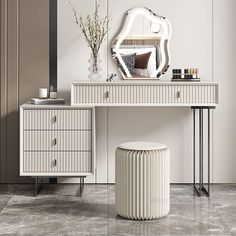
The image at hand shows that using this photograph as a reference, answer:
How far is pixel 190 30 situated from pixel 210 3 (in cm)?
27

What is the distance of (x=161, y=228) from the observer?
2.98 metres

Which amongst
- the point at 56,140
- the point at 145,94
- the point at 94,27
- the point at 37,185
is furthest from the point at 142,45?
the point at 37,185

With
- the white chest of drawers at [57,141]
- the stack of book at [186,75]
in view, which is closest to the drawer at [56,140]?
the white chest of drawers at [57,141]

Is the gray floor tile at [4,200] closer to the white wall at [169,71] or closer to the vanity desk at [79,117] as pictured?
the vanity desk at [79,117]

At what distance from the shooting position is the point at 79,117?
367 cm

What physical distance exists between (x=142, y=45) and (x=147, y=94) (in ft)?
1.88

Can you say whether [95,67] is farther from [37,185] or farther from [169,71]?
[37,185]

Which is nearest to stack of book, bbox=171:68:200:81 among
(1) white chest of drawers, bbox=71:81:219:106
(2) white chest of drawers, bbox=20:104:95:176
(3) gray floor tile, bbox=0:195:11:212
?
(1) white chest of drawers, bbox=71:81:219:106

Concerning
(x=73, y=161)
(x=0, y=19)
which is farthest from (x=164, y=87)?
(x=0, y=19)

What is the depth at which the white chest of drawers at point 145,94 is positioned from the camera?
3.64 meters

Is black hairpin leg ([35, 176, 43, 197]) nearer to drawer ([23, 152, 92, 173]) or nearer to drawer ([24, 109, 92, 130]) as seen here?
drawer ([23, 152, 92, 173])

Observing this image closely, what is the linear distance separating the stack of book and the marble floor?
0.87 meters

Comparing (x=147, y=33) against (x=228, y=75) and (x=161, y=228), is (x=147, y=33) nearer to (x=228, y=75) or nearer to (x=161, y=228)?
(x=228, y=75)

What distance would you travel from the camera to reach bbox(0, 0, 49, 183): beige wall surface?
13.3ft
